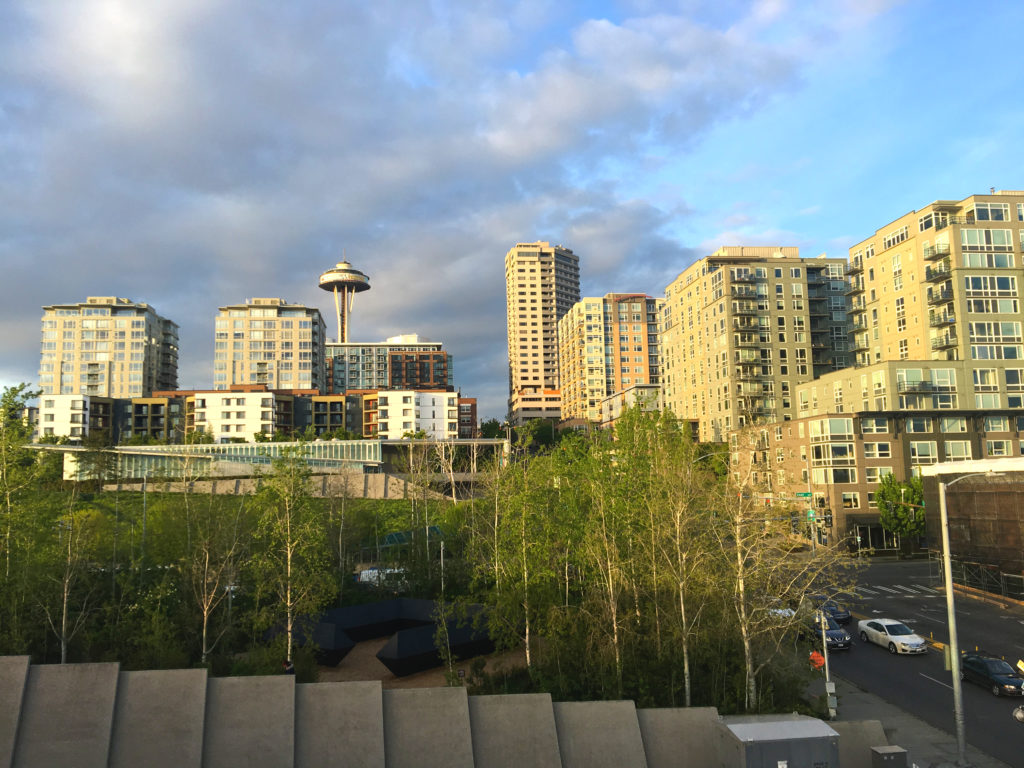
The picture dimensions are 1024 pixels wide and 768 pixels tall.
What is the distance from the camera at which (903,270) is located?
7825 cm

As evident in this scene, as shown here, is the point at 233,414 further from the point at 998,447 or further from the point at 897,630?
the point at 897,630

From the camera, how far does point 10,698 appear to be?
1728cm

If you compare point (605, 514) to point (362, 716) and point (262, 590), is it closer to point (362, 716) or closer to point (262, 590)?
point (362, 716)

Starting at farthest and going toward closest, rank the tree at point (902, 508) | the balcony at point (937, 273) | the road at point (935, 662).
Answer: the balcony at point (937, 273) → the tree at point (902, 508) → the road at point (935, 662)

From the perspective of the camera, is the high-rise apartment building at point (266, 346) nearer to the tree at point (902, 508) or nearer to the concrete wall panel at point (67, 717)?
the tree at point (902, 508)

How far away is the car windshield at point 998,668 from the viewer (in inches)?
1035

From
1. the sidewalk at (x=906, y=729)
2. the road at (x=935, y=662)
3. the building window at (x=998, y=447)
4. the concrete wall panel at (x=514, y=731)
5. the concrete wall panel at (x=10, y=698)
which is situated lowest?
the road at (x=935, y=662)

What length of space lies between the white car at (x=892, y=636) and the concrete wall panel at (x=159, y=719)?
3021 centimetres

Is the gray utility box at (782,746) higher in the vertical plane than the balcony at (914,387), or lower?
lower

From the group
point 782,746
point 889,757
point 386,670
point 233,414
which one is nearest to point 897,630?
point 889,757

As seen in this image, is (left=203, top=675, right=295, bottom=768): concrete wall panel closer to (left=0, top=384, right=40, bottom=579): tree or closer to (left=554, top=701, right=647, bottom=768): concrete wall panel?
(left=554, top=701, right=647, bottom=768): concrete wall panel

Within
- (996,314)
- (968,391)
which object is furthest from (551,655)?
(996,314)

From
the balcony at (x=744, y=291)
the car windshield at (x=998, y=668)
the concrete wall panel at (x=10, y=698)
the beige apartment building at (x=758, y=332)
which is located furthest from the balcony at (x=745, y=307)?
the concrete wall panel at (x=10, y=698)

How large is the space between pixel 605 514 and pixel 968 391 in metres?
63.2
